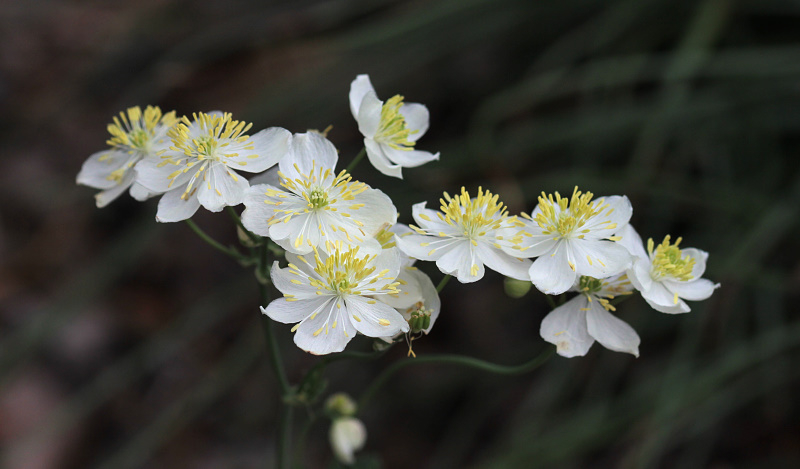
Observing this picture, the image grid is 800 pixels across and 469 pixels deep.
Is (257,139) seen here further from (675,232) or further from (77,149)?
(77,149)

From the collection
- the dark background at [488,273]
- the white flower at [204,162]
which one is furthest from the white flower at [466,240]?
the dark background at [488,273]

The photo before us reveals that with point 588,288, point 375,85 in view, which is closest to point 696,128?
point 375,85

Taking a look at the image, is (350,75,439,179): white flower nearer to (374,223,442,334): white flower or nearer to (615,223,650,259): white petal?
(374,223,442,334): white flower

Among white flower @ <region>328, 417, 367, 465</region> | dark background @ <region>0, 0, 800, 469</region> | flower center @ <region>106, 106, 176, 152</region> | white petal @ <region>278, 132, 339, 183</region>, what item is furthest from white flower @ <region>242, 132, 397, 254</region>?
dark background @ <region>0, 0, 800, 469</region>

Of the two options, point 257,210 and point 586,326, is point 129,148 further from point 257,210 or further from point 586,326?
point 586,326

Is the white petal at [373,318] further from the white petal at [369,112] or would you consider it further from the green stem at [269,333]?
the white petal at [369,112]

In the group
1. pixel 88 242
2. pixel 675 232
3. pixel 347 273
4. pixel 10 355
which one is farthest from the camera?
pixel 88 242
